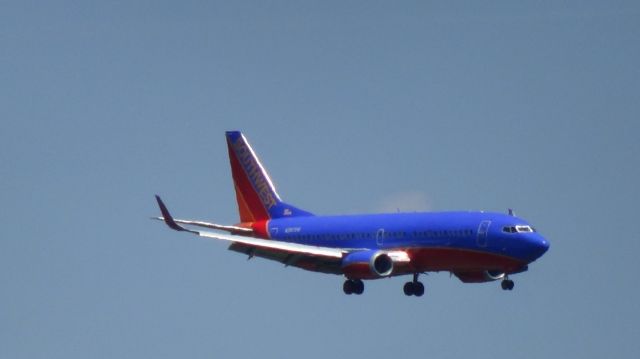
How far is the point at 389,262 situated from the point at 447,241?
4385 millimetres

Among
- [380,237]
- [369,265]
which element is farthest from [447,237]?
[380,237]

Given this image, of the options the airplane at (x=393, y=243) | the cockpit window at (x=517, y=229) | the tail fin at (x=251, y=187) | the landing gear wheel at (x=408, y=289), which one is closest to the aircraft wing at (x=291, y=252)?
the airplane at (x=393, y=243)

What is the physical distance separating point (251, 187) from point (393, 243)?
69.5ft

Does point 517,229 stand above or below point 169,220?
above

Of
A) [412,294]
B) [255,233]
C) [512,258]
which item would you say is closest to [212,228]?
[255,233]

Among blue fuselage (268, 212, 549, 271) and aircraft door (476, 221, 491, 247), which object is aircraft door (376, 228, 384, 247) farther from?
aircraft door (476, 221, 491, 247)

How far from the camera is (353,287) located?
5103 inches

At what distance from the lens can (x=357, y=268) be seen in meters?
126

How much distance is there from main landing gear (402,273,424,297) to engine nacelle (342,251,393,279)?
203 inches

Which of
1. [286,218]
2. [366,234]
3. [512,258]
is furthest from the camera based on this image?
[286,218]

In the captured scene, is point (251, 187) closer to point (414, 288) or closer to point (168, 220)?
point (414, 288)

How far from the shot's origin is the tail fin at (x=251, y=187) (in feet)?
469

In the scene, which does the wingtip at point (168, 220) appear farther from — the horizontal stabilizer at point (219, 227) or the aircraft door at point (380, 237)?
the aircraft door at point (380, 237)

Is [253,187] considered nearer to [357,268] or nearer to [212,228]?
[212,228]
